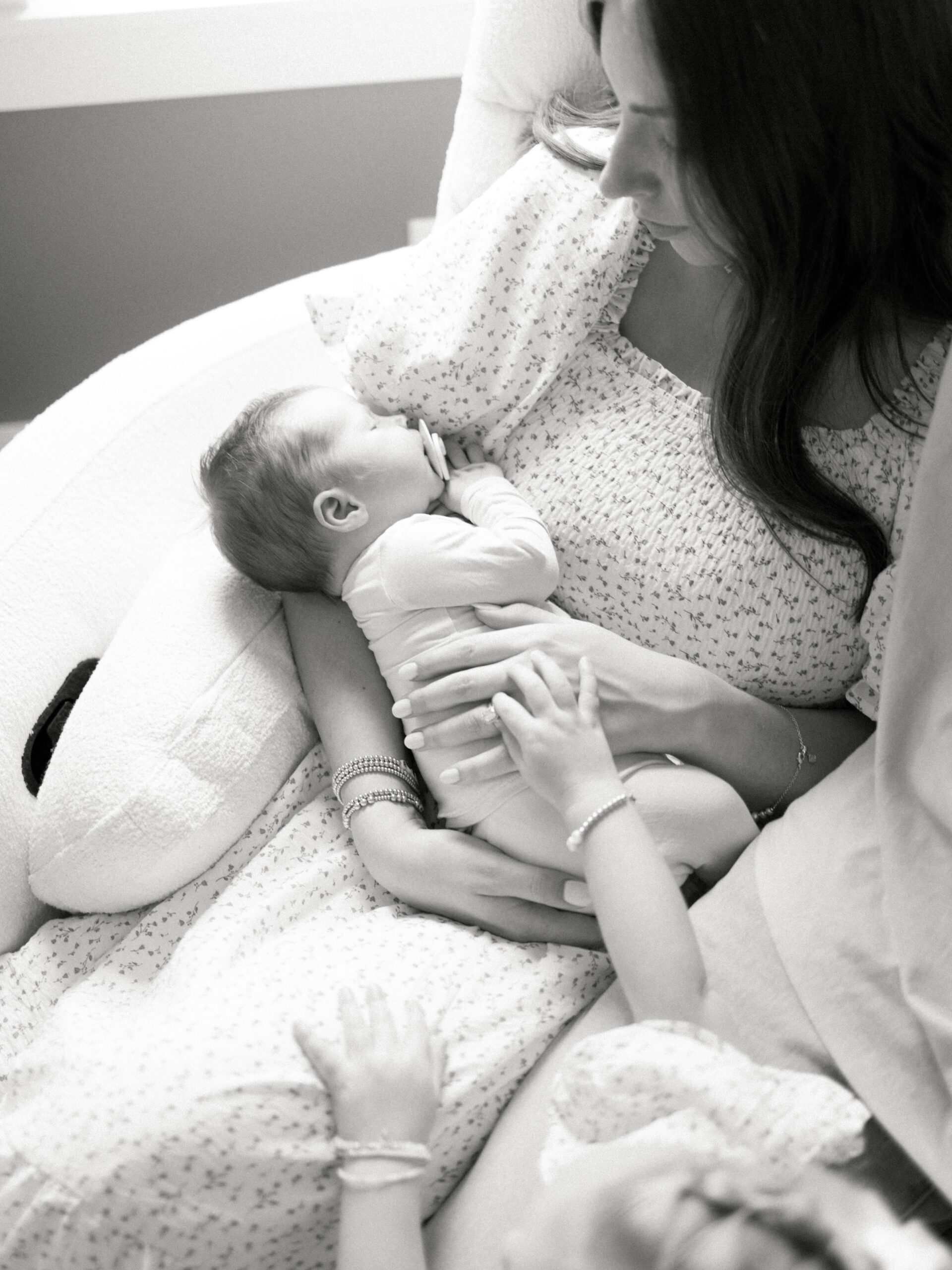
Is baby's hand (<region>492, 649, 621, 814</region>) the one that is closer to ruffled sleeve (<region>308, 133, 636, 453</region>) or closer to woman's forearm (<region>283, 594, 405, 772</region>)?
woman's forearm (<region>283, 594, 405, 772</region>)

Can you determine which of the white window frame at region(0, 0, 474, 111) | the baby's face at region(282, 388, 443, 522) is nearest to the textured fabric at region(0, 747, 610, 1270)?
the baby's face at region(282, 388, 443, 522)

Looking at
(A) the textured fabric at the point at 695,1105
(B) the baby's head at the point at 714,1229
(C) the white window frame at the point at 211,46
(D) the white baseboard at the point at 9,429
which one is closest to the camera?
(B) the baby's head at the point at 714,1229

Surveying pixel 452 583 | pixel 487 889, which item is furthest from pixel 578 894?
pixel 452 583

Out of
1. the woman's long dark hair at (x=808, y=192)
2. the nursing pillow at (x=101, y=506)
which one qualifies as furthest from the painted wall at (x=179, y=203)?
the woman's long dark hair at (x=808, y=192)

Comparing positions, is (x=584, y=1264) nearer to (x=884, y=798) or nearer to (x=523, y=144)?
(x=884, y=798)

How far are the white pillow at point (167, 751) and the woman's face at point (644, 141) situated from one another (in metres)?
0.56

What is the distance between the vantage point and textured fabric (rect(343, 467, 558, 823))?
3.76 feet

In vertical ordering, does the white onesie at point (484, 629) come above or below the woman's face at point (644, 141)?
below

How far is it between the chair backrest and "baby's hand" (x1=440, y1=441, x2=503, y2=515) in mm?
331

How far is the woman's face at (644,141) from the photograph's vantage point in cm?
91

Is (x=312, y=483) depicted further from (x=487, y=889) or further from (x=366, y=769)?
(x=487, y=889)

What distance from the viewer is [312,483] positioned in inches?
47.3

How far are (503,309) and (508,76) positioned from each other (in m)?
0.30

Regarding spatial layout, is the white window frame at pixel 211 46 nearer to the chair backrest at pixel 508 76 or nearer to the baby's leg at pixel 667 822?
the chair backrest at pixel 508 76
